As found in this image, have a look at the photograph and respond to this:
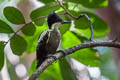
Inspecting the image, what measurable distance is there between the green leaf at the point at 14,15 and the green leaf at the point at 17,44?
0.34ft

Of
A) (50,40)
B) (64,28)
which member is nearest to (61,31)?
(64,28)

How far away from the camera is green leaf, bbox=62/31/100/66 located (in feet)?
7.13

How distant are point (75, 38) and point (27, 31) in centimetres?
38

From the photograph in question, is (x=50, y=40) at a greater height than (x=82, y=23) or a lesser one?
lesser

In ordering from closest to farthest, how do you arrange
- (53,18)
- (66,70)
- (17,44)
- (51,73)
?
(17,44), (66,70), (51,73), (53,18)

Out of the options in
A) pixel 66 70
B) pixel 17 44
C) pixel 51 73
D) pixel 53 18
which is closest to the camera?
pixel 17 44

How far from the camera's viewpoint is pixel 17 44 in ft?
6.56

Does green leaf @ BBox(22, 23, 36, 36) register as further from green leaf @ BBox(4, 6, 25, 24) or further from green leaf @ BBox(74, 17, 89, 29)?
green leaf @ BBox(74, 17, 89, 29)

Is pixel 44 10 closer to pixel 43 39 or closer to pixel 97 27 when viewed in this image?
pixel 43 39

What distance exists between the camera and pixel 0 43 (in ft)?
6.20

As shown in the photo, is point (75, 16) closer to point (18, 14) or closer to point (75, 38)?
point (75, 38)

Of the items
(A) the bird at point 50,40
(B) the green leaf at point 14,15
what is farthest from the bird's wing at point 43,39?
(B) the green leaf at point 14,15

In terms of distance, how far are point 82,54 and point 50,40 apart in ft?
0.93

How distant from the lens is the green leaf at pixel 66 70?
2066 mm
